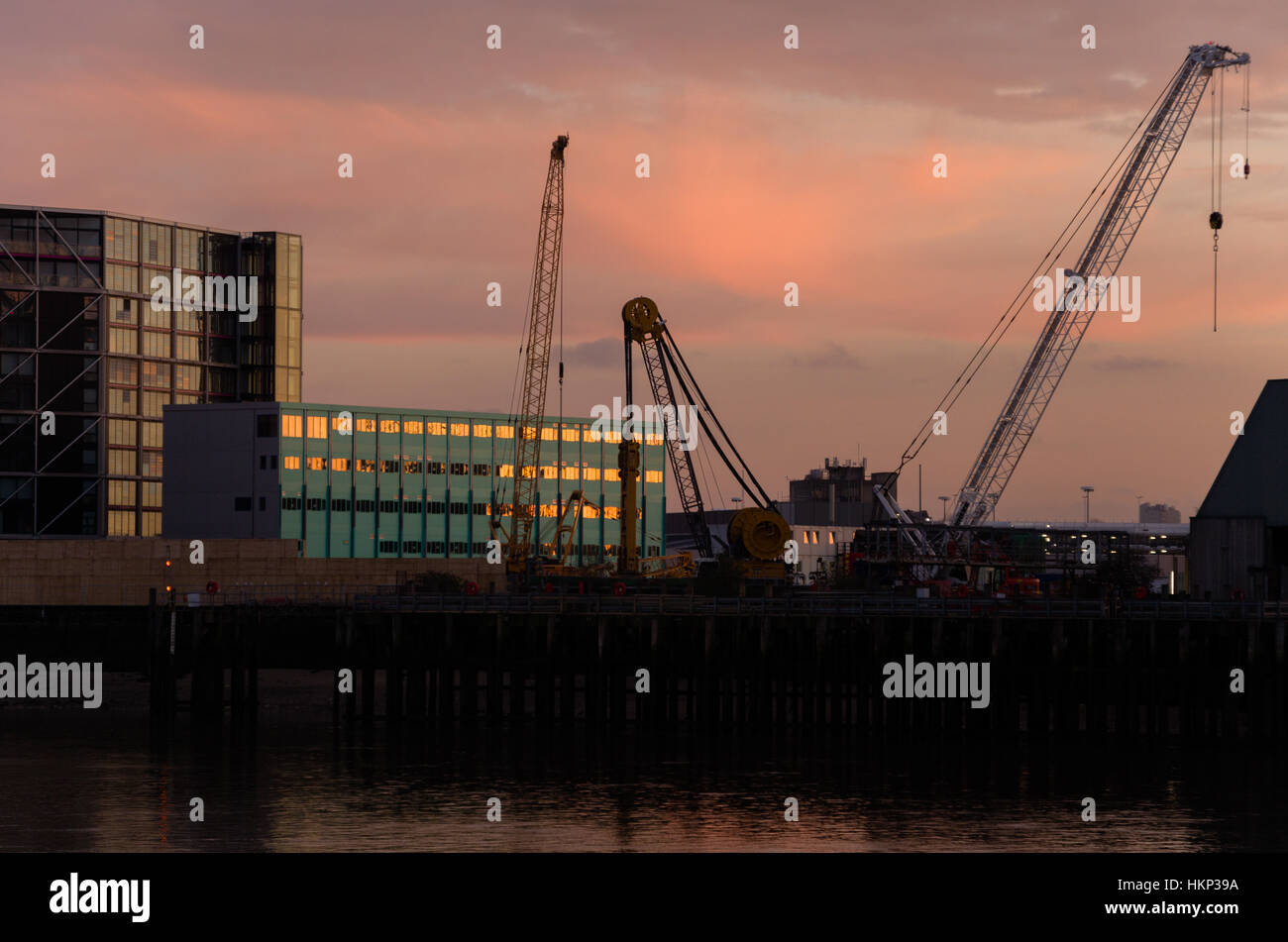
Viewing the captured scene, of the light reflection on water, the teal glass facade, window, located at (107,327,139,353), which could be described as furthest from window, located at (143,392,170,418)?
the light reflection on water

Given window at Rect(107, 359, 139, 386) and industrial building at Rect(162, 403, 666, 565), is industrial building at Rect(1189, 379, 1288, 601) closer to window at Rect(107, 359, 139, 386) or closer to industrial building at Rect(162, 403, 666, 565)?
industrial building at Rect(162, 403, 666, 565)

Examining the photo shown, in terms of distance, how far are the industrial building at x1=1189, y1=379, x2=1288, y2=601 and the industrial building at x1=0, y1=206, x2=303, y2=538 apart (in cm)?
11792

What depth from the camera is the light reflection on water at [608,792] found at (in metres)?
53.0

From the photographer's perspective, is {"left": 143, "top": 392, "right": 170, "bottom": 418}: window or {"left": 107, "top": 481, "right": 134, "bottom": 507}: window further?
{"left": 143, "top": 392, "right": 170, "bottom": 418}: window

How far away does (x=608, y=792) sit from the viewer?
62.2 m

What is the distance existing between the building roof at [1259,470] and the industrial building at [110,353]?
118 metres

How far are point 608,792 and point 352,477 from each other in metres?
99.5

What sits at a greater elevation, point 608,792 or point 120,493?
point 120,493

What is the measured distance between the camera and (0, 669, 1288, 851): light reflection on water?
53000 millimetres

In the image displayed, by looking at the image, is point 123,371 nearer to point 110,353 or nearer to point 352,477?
A: point 110,353

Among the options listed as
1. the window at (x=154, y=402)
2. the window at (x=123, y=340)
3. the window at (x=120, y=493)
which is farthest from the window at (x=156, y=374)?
the window at (x=120, y=493)

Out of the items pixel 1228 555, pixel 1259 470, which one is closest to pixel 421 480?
pixel 1228 555
